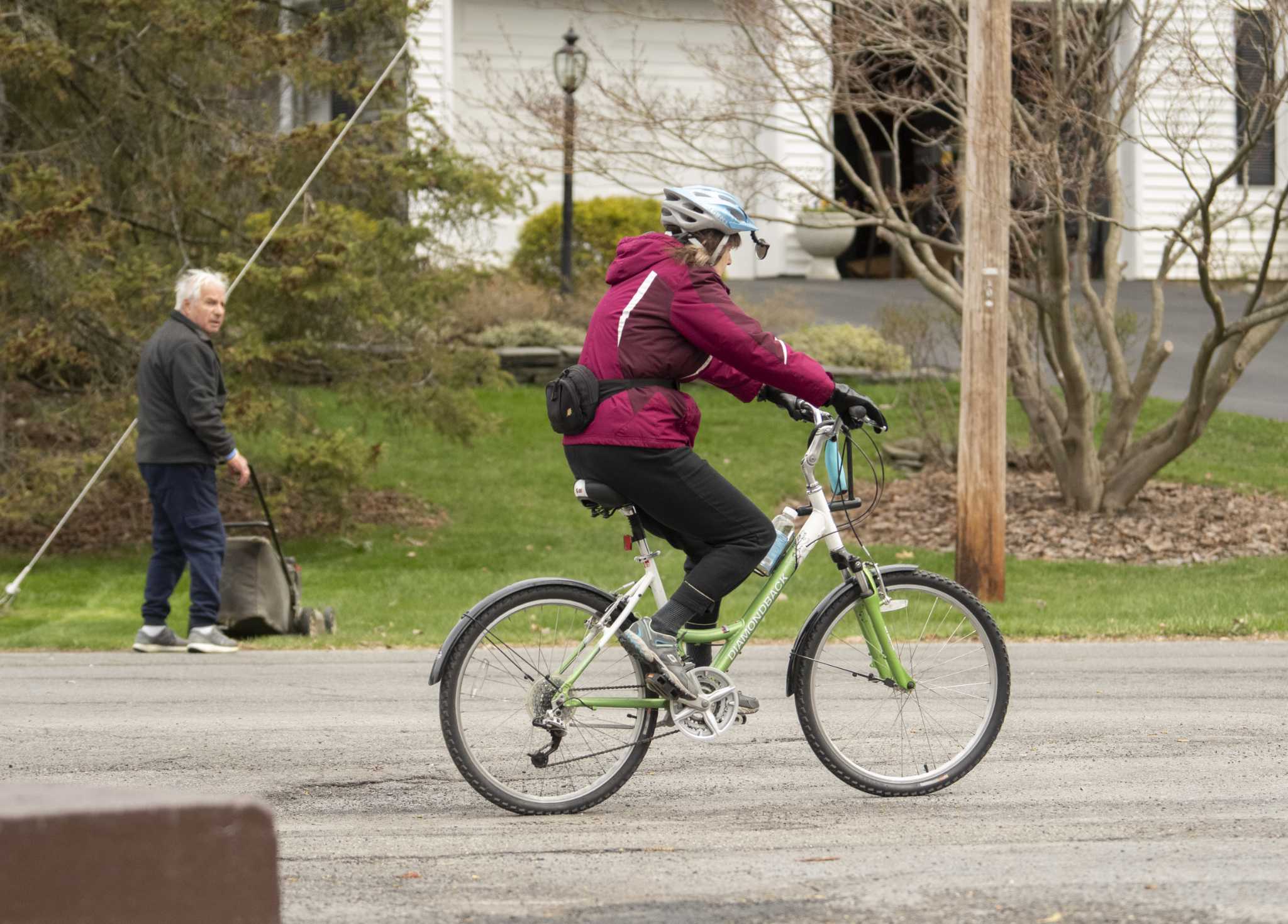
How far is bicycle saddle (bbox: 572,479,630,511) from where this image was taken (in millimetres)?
5281

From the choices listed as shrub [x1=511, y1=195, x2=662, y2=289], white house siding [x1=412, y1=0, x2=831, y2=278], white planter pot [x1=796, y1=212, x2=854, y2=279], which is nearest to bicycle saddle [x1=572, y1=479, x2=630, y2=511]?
shrub [x1=511, y1=195, x2=662, y2=289]

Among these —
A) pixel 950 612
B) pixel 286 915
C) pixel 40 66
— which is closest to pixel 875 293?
pixel 40 66

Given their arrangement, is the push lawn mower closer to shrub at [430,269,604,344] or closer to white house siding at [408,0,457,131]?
shrub at [430,269,604,344]

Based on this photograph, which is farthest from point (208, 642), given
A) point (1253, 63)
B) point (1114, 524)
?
point (1253, 63)

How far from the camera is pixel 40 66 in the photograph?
508 inches

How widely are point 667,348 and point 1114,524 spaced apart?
966cm

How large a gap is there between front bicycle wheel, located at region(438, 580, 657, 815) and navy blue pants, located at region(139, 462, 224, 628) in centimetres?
425

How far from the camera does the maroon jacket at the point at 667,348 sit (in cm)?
526

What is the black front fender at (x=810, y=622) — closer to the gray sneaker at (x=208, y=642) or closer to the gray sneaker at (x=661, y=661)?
the gray sneaker at (x=661, y=661)

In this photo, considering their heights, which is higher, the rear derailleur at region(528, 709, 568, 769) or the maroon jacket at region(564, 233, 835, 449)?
the maroon jacket at region(564, 233, 835, 449)

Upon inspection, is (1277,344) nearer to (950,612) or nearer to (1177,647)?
(1177,647)

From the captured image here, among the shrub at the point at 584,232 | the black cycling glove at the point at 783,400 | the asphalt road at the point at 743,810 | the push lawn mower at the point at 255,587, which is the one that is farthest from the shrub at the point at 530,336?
the black cycling glove at the point at 783,400

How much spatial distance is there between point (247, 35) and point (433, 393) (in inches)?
129

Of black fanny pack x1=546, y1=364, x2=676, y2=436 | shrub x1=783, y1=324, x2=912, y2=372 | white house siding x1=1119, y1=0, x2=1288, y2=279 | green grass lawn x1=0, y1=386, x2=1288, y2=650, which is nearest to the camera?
black fanny pack x1=546, y1=364, x2=676, y2=436
